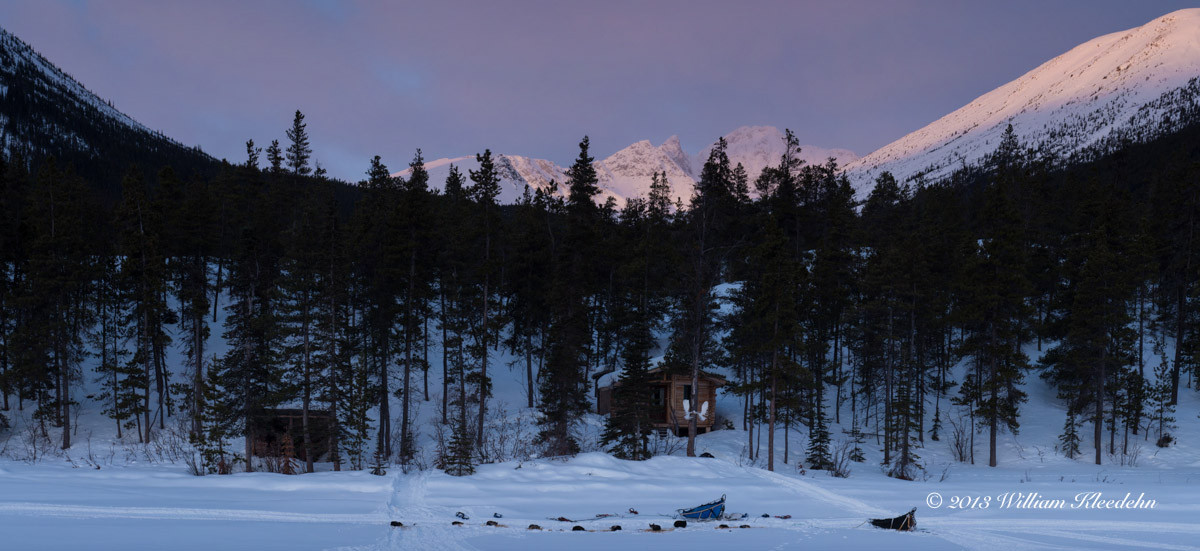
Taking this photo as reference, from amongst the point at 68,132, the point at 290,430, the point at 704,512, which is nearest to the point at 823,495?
the point at 704,512

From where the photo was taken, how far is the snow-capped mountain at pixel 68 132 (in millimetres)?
88062

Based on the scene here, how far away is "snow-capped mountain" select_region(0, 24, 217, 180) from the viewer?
8806 cm

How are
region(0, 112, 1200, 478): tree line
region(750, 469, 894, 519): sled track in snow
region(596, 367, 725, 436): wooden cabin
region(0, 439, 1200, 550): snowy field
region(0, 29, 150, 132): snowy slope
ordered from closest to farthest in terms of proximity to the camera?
region(0, 439, 1200, 550): snowy field < region(750, 469, 894, 519): sled track in snow < region(0, 112, 1200, 478): tree line < region(596, 367, 725, 436): wooden cabin < region(0, 29, 150, 132): snowy slope

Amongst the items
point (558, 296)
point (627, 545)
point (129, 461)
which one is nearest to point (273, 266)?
point (129, 461)

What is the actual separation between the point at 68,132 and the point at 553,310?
11358 centimetres

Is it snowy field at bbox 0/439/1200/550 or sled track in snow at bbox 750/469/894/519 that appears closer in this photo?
snowy field at bbox 0/439/1200/550

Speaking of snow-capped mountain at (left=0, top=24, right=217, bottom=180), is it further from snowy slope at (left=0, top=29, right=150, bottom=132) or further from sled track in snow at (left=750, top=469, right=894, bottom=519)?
sled track in snow at (left=750, top=469, right=894, bottom=519)

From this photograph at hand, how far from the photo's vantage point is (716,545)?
9906mm

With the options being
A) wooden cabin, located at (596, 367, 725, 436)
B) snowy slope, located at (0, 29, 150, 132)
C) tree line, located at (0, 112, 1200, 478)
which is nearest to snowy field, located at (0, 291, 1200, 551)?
tree line, located at (0, 112, 1200, 478)

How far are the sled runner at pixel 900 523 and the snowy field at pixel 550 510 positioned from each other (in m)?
0.20

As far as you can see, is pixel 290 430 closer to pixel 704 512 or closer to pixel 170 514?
pixel 170 514

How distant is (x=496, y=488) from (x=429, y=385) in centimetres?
2751

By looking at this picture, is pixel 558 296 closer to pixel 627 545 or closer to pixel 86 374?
pixel 627 545

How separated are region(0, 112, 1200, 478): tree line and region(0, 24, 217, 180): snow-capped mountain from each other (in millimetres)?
58871
